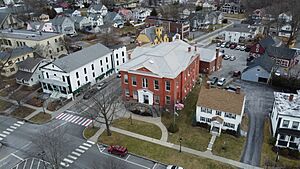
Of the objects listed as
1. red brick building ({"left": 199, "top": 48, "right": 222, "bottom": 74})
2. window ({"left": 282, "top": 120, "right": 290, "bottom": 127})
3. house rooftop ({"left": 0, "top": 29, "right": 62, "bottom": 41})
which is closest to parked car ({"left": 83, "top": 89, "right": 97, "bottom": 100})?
red brick building ({"left": 199, "top": 48, "right": 222, "bottom": 74})

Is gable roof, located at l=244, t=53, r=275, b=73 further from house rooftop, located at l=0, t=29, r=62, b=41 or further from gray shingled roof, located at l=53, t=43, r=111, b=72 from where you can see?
house rooftop, located at l=0, t=29, r=62, b=41

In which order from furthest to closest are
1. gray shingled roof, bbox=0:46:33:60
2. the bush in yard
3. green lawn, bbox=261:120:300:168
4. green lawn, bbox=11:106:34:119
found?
1. gray shingled roof, bbox=0:46:33:60
2. green lawn, bbox=11:106:34:119
3. the bush in yard
4. green lawn, bbox=261:120:300:168

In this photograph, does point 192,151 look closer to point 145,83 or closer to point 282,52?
point 145,83

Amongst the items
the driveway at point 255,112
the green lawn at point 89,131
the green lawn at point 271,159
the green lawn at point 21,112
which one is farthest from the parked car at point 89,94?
the green lawn at point 271,159

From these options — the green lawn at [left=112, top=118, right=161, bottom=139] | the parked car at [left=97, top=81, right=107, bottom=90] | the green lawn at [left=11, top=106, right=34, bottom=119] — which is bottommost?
the green lawn at [left=112, top=118, right=161, bottom=139]

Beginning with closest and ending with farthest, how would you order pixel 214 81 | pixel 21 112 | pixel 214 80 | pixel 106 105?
pixel 106 105, pixel 21 112, pixel 214 81, pixel 214 80

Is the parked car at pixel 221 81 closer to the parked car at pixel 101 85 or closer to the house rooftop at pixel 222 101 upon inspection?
the house rooftop at pixel 222 101

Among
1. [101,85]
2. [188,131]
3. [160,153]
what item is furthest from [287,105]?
[101,85]
